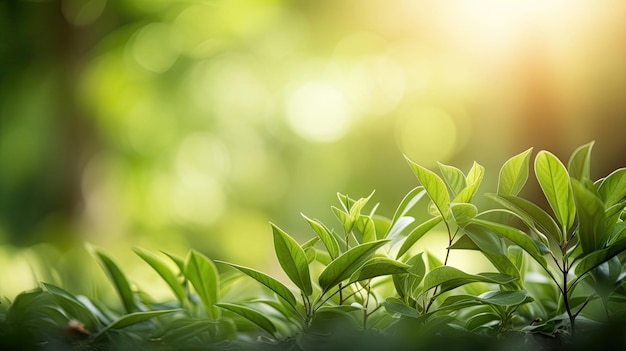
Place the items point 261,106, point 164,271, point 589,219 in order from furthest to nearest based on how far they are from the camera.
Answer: point 261,106 < point 164,271 < point 589,219

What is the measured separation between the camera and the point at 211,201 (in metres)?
3.29

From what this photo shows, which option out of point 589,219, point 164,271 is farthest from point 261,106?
point 589,219

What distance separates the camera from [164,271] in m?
0.32

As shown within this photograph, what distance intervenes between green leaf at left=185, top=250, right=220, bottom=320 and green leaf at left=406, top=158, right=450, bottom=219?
13 centimetres

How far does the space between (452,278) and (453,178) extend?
48 mm

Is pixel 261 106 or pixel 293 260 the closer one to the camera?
pixel 293 260

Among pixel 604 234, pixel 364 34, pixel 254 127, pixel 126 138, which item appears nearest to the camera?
pixel 604 234

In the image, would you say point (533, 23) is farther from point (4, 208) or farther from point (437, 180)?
point (437, 180)

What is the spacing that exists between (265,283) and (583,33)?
9.54 ft

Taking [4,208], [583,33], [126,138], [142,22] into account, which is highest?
[142,22]

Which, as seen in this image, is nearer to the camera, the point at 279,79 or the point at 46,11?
the point at 46,11

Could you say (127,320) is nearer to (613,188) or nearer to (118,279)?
(118,279)

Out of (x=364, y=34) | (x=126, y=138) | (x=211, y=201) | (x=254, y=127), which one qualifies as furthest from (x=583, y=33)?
(x=126, y=138)

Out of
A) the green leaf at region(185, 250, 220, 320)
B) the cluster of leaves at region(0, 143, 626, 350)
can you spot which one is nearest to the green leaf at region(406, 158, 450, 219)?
the cluster of leaves at region(0, 143, 626, 350)
